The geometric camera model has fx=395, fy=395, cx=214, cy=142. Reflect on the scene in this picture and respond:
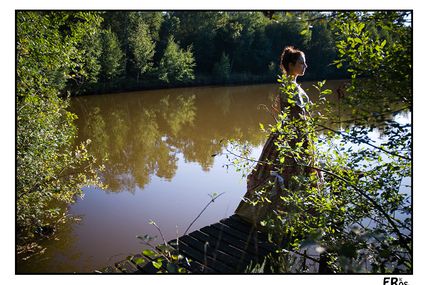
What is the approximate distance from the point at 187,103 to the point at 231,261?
18.2 m

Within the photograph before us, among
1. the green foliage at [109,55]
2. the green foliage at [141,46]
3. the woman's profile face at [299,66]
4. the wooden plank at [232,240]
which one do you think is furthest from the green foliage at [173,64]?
the wooden plank at [232,240]

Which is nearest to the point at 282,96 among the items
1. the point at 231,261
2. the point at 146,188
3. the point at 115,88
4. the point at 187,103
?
the point at 231,261

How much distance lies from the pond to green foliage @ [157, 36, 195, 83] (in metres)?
10.2

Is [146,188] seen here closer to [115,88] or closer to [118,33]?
[115,88]

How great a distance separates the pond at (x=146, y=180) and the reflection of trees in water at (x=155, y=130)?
0.03 meters

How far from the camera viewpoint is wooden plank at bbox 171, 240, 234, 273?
3.28m

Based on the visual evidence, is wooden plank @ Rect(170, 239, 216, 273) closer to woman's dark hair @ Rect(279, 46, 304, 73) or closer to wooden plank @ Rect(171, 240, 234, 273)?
wooden plank @ Rect(171, 240, 234, 273)

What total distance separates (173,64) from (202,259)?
86.0 feet

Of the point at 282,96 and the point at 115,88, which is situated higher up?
the point at 115,88

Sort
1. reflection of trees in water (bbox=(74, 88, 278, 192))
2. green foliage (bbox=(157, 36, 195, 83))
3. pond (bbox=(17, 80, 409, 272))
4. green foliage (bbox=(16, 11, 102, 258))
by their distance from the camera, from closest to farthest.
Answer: green foliage (bbox=(16, 11, 102, 258))
pond (bbox=(17, 80, 409, 272))
reflection of trees in water (bbox=(74, 88, 278, 192))
green foliage (bbox=(157, 36, 195, 83))

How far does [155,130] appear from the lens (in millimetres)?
13859

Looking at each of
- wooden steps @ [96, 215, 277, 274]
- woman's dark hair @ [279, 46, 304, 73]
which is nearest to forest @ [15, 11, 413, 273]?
woman's dark hair @ [279, 46, 304, 73]

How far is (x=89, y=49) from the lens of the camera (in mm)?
20484

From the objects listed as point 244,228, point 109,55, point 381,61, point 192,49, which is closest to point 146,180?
point 244,228
